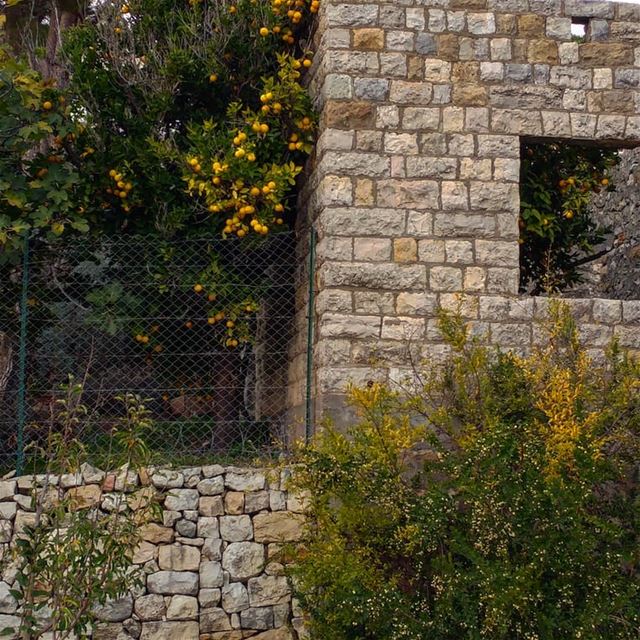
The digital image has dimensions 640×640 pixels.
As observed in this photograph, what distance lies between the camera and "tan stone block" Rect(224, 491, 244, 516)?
7.05 m

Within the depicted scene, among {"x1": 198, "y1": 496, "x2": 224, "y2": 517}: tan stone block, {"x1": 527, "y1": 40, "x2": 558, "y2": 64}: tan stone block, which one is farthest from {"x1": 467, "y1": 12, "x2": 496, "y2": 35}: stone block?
{"x1": 198, "y1": 496, "x2": 224, "y2": 517}: tan stone block

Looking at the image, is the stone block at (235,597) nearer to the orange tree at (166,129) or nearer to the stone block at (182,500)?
the stone block at (182,500)

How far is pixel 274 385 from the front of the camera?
335 inches

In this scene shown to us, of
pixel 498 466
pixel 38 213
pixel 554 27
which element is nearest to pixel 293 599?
pixel 498 466

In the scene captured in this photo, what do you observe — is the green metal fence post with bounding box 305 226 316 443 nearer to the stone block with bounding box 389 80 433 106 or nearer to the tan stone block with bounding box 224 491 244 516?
the tan stone block with bounding box 224 491 244 516

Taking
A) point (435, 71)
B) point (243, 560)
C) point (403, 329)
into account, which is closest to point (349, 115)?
point (435, 71)

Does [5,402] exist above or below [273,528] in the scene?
above

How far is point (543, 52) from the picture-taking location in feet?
25.2

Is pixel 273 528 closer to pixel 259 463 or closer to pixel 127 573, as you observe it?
pixel 259 463

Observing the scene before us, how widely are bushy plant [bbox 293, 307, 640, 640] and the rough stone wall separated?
42 cm

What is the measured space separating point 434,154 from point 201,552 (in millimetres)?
3095

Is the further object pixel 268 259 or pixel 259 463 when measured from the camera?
pixel 268 259

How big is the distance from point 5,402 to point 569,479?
3.95m

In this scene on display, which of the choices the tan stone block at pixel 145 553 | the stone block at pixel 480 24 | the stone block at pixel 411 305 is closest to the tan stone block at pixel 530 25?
the stone block at pixel 480 24
